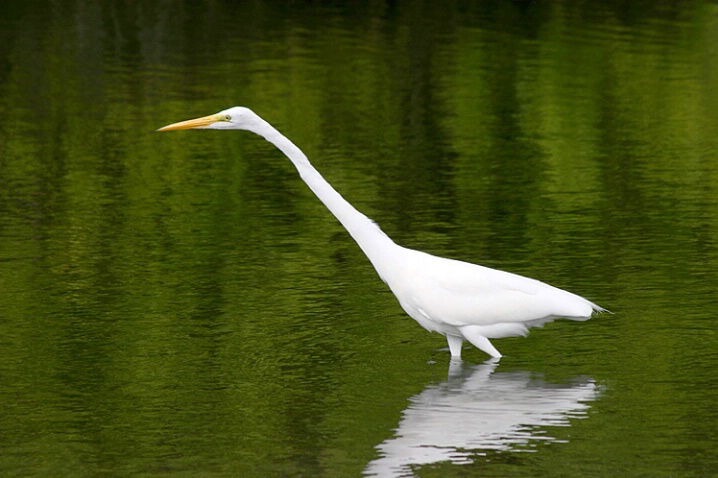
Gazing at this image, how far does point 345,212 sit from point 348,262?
2599 millimetres

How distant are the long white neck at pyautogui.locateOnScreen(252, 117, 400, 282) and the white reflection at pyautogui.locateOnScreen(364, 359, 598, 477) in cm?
74

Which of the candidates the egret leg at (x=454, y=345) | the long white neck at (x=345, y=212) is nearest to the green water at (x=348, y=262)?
the egret leg at (x=454, y=345)

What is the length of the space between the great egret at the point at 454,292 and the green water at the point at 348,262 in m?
0.28

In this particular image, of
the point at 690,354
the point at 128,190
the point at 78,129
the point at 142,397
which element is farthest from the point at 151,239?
the point at 78,129

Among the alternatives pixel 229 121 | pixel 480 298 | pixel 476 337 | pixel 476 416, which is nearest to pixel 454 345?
pixel 476 337

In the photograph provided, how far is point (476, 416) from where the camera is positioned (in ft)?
23.9

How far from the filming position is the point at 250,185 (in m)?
14.0

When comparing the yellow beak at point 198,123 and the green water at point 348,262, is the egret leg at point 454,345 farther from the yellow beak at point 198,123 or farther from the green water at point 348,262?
the yellow beak at point 198,123

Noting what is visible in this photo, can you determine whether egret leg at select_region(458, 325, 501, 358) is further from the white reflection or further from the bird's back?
the white reflection

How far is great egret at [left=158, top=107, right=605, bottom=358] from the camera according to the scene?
7879mm

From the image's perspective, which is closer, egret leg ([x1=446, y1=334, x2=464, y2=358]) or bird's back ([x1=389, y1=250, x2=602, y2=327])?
bird's back ([x1=389, y1=250, x2=602, y2=327])

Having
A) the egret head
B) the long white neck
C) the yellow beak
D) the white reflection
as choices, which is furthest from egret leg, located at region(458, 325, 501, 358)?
the yellow beak

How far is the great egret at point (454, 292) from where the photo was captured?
7.88 metres

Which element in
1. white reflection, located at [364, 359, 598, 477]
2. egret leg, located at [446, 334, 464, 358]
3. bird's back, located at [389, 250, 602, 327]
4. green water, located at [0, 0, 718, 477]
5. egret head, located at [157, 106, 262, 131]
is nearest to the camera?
white reflection, located at [364, 359, 598, 477]
